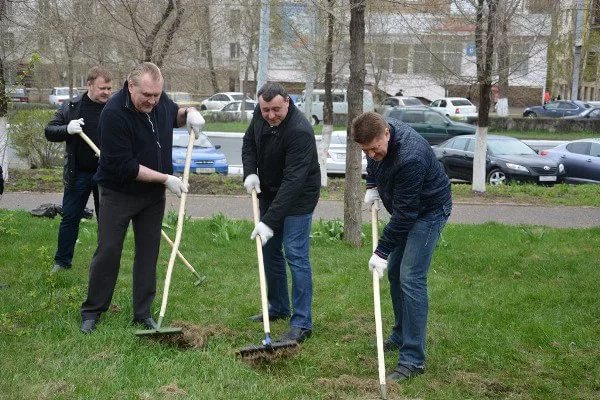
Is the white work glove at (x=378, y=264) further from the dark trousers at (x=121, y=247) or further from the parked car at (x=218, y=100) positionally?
the parked car at (x=218, y=100)

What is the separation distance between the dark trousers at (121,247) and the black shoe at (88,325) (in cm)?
5

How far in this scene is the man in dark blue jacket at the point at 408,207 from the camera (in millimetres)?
4621

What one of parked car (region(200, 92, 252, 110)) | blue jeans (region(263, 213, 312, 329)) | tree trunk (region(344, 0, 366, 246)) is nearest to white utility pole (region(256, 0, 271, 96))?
tree trunk (region(344, 0, 366, 246))

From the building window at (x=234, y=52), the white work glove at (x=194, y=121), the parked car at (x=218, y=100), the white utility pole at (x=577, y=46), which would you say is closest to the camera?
the white work glove at (x=194, y=121)

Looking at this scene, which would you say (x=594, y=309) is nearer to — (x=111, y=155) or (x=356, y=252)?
(x=356, y=252)

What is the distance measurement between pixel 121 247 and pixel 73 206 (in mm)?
1610

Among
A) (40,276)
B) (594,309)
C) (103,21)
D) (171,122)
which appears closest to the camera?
(171,122)

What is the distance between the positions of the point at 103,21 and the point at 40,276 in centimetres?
937

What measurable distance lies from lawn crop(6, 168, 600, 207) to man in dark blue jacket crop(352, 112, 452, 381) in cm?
943

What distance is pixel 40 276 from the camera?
6.81 m

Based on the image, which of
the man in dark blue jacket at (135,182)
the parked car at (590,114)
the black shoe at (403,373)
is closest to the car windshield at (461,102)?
the parked car at (590,114)

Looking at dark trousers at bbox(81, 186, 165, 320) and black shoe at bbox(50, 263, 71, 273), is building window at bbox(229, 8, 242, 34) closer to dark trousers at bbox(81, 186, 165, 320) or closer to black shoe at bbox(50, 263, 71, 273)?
black shoe at bbox(50, 263, 71, 273)

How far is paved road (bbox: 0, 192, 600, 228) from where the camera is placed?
1211 cm

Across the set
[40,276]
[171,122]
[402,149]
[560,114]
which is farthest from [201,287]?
[560,114]
